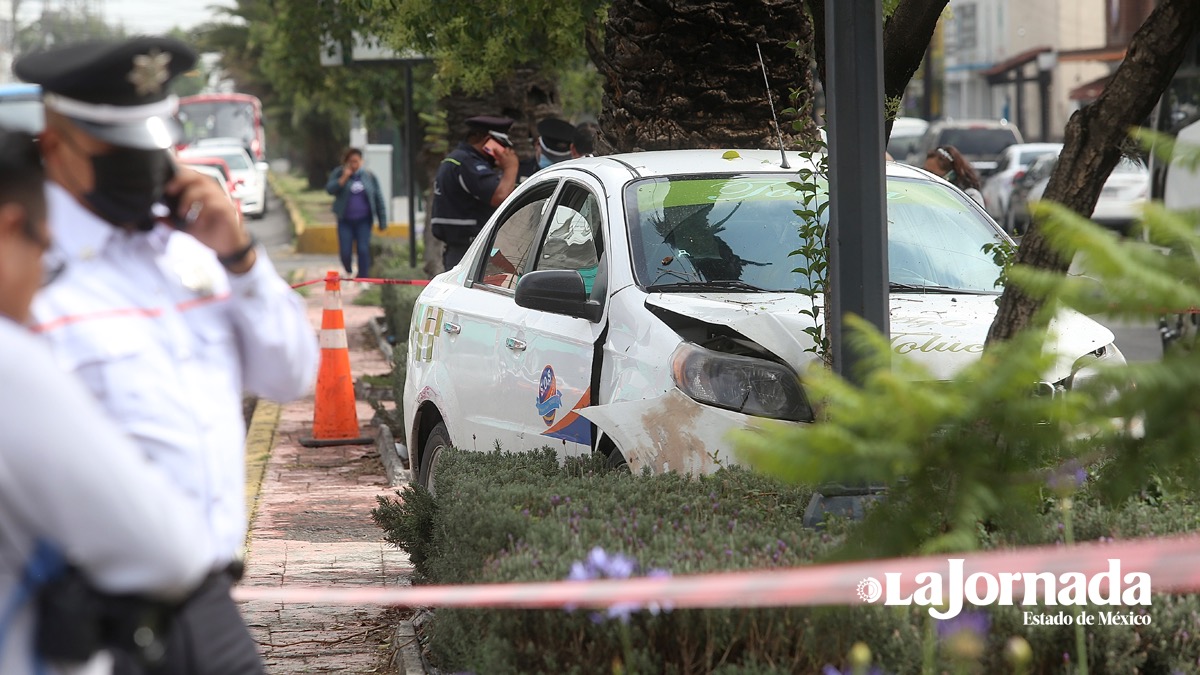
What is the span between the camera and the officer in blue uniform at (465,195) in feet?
36.2

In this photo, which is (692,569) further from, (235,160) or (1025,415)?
(235,160)

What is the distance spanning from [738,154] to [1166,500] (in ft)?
8.12

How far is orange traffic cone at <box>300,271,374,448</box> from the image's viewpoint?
10000 millimetres

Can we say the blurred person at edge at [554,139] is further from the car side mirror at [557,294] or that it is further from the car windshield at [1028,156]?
the car windshield at [1028,156]

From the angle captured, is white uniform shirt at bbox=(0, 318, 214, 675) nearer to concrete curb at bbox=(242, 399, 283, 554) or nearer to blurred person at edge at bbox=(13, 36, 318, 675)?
blurred person at edge at bbox=(13, 36, 318, 675)

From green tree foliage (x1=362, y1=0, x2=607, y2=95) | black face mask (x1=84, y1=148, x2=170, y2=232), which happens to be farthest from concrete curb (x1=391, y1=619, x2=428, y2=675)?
green tree foliage (x1=362, y1=0, x2=607, y2=95)

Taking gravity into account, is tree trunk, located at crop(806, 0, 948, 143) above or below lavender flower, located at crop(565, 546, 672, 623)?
above

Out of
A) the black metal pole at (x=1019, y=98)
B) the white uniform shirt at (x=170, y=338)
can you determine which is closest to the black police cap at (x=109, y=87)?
the white uniform shirt at (x=170, y=338)

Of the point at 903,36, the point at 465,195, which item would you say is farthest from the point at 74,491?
the point at 465,195

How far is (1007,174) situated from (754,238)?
24.7m

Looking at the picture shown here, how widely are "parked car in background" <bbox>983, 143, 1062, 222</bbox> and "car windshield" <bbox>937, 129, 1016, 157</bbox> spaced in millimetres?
4436

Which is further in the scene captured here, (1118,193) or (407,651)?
(1118,193)

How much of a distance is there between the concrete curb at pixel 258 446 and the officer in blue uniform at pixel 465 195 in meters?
1.64

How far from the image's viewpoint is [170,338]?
2.47 meters
